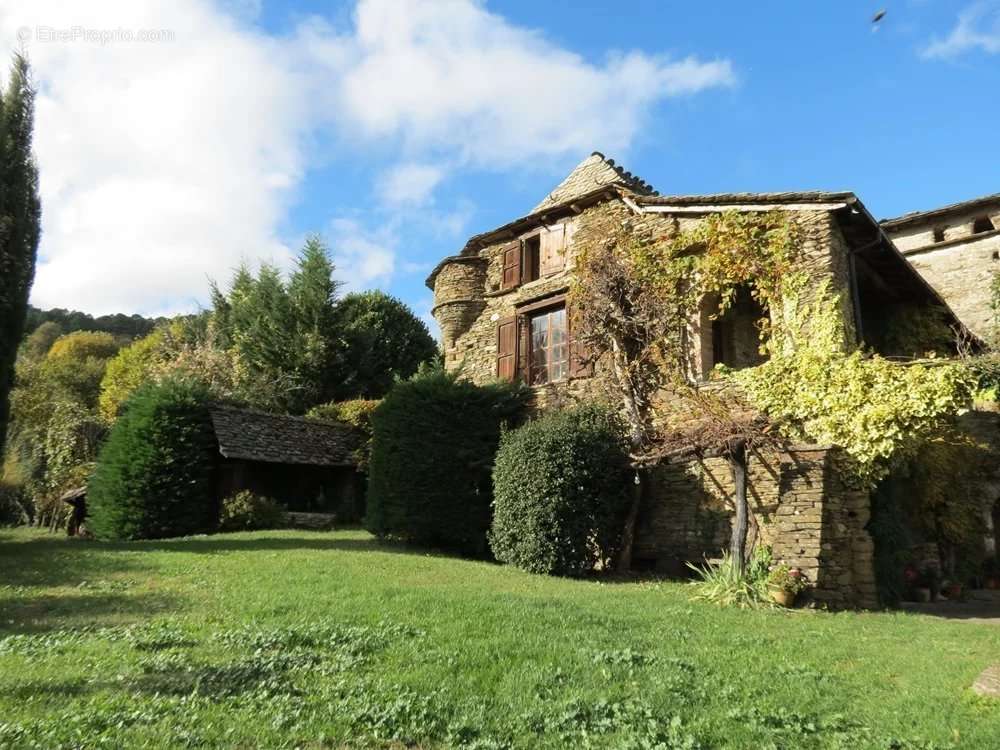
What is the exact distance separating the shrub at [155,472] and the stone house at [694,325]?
717 centimetres

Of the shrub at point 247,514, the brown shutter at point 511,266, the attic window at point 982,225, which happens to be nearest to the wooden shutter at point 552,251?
the brown shutter at point 511,266

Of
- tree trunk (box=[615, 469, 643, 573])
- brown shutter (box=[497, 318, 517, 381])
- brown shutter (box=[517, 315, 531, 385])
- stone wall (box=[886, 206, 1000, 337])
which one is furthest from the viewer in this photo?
stone wall (box=[886, 206, 1000, 337])

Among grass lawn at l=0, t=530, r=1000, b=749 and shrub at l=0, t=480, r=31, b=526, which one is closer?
grass lawn at l=0, t=530, r=1000, b=749

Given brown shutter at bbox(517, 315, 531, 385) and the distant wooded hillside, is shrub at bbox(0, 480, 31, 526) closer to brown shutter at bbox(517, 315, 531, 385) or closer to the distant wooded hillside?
brown shutter at bbox(517, 315, 531, 385)

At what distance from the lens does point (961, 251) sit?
24.0 m

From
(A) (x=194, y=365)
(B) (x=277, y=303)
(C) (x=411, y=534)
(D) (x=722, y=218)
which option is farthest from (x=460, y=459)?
(A) (x=194, y=365)

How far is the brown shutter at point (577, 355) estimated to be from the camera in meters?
15.4

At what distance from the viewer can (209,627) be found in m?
6.61

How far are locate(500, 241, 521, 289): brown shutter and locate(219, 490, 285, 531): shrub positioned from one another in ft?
28.7

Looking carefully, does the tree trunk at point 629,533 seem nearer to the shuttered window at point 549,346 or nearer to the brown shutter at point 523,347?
the shuttered window at point 549,346

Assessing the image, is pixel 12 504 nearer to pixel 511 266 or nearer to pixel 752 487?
pixel 511 266

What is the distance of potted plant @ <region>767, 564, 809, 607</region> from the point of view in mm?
10133

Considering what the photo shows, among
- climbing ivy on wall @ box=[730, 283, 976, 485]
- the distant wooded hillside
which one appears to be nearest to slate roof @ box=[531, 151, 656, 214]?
climbing ivy on wall @ box=[730, 283, 976, 485]

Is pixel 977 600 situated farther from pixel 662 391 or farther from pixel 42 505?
pixel 42 505
